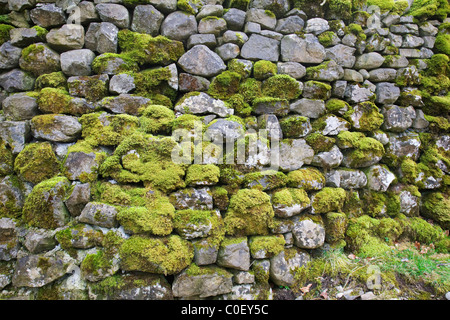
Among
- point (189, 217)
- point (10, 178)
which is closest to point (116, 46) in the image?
point (10, 178)

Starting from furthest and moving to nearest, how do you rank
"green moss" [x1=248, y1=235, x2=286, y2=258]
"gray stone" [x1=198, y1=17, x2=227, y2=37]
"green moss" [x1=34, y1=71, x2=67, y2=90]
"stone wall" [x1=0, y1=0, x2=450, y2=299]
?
"gray stone" [x1=198, y1=17, x2=227, y2=37] → "green moss" [x1=34, y1=71, x2=67, y2=90] → "green moss" [x1=248, y1=235, x2=286, y2=258] → "stone wall" [x1=0, y1=0, x2=450, y2=299]

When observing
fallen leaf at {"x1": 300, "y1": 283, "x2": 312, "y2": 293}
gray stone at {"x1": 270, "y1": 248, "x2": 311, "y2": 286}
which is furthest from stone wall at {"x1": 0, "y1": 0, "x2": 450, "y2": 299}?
fallen leaf at {"x1": 300, "y1": 283, "x2": 312, "y2": 293}

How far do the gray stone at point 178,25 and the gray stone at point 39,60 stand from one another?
144cm

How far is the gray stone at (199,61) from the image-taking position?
3264 millimetres

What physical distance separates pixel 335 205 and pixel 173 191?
216cm

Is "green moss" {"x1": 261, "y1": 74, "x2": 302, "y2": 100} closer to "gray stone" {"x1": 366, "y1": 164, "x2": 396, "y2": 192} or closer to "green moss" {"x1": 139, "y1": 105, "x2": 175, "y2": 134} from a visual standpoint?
"green moss" {"x1": 139, "y1": 105, "x2": 175, "y2": 134}

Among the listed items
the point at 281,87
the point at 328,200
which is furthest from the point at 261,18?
the point at 328,200

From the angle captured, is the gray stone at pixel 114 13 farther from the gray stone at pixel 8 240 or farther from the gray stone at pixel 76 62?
the gray stone at pixel 8 240

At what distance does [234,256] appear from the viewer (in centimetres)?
277

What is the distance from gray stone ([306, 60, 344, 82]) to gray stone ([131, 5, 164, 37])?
2.23 meters

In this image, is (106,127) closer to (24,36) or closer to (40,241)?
(40,241)

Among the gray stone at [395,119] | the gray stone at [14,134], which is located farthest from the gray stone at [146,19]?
the gray stone at [395,119]

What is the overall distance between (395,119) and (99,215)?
4384mm

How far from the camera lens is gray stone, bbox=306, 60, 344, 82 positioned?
3582 millimetres
